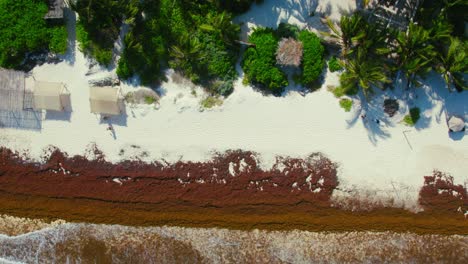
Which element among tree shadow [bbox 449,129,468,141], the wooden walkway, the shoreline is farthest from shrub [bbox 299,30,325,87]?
the wooden walkway

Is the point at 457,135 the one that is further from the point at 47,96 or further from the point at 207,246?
the point at 47,96

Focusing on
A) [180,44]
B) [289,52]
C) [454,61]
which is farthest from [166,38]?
[454,61]

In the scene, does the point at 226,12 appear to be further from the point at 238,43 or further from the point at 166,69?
the point at 166,69

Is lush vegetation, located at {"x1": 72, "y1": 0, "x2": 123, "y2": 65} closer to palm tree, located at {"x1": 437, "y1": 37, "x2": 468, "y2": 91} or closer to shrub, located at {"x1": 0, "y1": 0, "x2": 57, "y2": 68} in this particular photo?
shrub, located at {"x1": 0, "y1": 0, "x2": 57, "y2": 68}

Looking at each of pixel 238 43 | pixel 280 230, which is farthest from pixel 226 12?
pixel 280 230

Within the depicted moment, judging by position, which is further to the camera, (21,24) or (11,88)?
(11,88)

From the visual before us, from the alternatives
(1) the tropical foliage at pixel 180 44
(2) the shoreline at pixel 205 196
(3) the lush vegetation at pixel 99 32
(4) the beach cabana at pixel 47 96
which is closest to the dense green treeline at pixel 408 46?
(2) the shoreline at pixel 205 196
